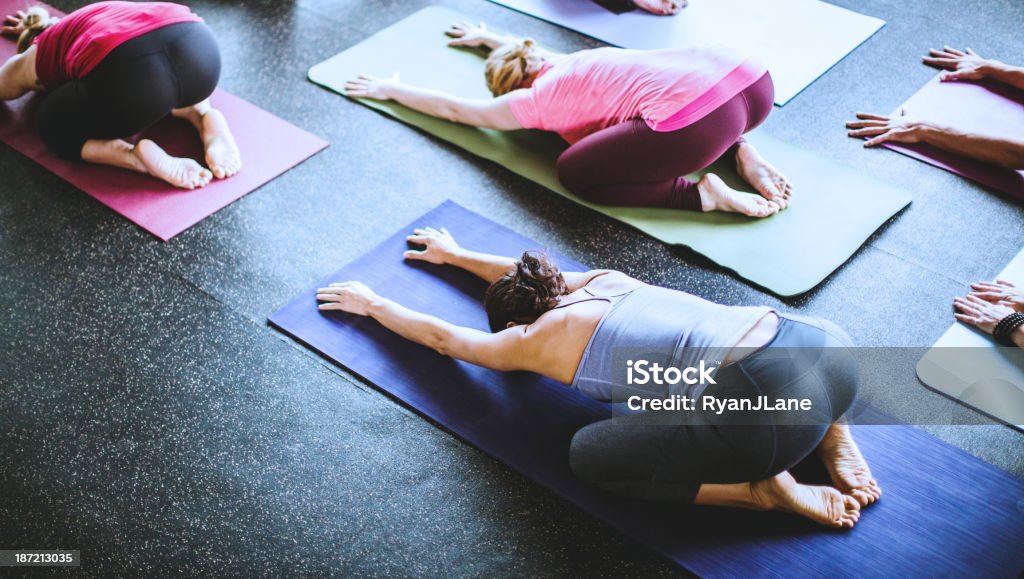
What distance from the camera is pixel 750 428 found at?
1904mm

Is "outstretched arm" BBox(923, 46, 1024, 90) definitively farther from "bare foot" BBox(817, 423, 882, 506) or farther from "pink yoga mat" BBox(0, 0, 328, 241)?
"pink yoga mat" BBox(0, 0, 328, 241)

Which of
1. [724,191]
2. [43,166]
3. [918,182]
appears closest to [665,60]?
[724,191]

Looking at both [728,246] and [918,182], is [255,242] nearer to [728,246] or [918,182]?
[728,246]

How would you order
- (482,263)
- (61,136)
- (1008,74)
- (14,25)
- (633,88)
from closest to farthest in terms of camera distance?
(482,263)
(633,88)
(61,136)
(1008,74)
(14,25)

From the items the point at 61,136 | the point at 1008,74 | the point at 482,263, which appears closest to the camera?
the point at 482,263

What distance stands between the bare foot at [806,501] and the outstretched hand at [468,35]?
2.48m

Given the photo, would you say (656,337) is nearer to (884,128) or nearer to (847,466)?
(847,466)

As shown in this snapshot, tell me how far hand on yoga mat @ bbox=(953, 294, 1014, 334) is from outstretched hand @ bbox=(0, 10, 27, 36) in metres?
3.91

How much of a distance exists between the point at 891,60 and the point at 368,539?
3.08 metres

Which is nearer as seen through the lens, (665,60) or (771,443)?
(771,443)

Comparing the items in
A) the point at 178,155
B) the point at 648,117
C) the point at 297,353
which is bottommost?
the point at 297,353

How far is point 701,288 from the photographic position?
2771 mm

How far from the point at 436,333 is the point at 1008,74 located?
2.70 m

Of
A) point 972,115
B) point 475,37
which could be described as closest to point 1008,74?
Result: point 972,115
